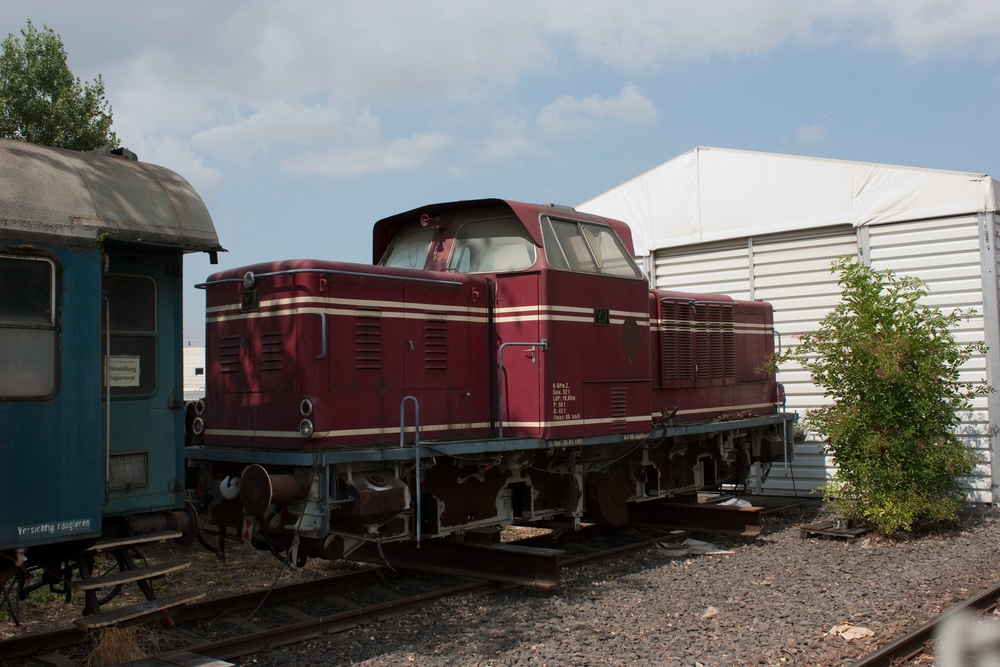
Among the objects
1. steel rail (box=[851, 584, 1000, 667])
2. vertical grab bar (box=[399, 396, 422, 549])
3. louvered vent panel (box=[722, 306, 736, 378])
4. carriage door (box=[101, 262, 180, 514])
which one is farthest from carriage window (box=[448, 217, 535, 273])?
louvered vent panel (box=[722, 306, 736, 378])

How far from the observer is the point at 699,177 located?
548 inches

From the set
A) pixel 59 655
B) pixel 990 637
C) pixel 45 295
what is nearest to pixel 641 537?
pixel 990 637

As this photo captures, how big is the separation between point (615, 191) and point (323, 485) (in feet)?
33.1

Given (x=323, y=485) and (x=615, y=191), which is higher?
(x=615, y=191)

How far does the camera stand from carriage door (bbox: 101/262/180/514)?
5.32 meters

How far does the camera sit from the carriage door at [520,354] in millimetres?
7559

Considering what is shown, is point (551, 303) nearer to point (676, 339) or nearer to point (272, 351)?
point (272, 351)

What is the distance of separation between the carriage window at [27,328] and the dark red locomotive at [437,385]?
1.75 meters

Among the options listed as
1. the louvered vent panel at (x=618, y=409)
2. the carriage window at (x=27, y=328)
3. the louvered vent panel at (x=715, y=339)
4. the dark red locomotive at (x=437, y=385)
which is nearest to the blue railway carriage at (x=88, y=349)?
the carriage window at (x=27, y=328)

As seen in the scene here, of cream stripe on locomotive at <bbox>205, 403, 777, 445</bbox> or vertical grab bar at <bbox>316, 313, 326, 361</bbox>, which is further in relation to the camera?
cream stripe on locomotive at <bbox>205, 403, 777, 445</bbox>

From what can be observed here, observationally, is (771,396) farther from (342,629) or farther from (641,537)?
(342,629)

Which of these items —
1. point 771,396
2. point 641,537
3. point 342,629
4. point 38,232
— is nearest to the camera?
point 38,232

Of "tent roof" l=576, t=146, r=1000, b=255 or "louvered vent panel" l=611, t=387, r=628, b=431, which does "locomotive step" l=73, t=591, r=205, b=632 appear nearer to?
"louvered vent panel" l=611, t=387, r=628, b=431

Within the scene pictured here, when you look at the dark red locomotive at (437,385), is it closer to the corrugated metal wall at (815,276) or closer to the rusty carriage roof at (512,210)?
the rusty carriage roof at (512,210)
